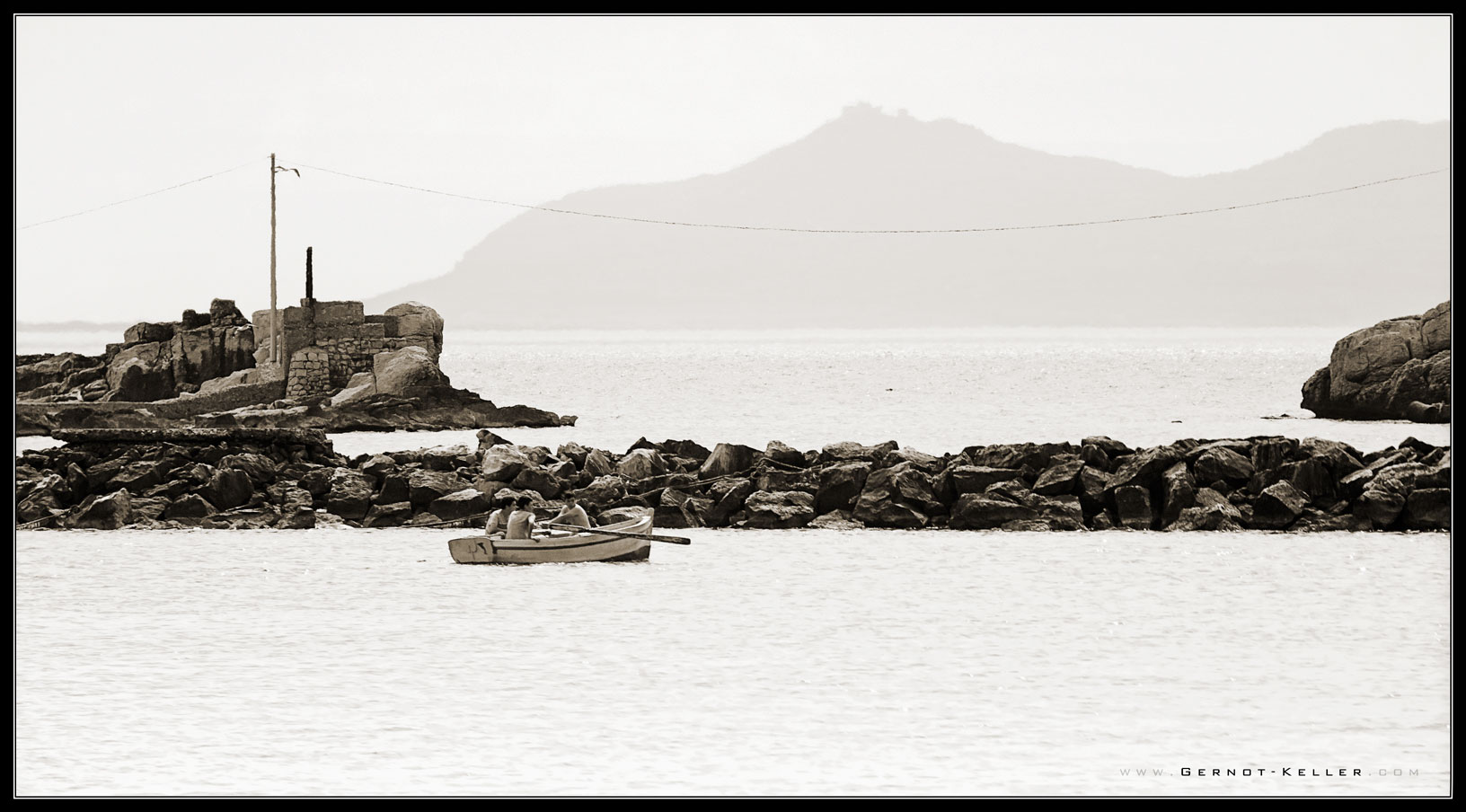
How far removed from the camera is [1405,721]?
9266mm

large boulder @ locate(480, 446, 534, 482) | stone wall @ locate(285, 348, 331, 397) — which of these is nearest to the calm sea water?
large boulder @ locate(480, 446, 534, 482)

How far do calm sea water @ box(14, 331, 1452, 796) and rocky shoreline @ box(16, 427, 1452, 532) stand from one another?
51 cm

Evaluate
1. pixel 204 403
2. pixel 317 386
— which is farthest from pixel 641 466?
pixel 204 403

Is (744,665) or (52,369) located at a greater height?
(52,369)

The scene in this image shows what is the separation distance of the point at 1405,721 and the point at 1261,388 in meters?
56.9

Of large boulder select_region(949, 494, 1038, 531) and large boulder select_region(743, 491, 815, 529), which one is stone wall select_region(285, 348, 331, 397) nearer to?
large boulder select_region(743, 491, 815, 529)

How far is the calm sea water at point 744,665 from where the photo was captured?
27.1ft

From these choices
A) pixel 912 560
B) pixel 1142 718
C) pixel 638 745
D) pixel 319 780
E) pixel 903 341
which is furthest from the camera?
pixel 903 341

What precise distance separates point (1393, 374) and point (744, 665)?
30967 millimetres

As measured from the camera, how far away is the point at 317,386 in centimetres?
3812

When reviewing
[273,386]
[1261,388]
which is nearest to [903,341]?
[1261,388]

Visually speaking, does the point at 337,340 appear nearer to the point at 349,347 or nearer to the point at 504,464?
the point at 349,347

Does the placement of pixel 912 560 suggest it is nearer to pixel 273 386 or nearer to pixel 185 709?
pixel 185 709

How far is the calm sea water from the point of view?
8.26 m
